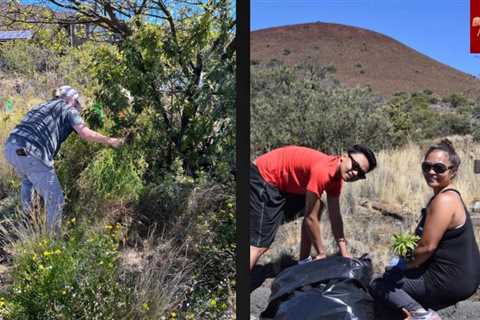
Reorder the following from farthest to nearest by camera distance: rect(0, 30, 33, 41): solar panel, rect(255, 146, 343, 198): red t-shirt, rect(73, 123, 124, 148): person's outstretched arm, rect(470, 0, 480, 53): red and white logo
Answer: rect(0, 30, 33, 41): solar panel, rect(73, 123, 124, 148): person's outstretched arm, rect(255, 146, 343, 198): red t-shirt, rect(470, 0, 480, 53): red and white logo

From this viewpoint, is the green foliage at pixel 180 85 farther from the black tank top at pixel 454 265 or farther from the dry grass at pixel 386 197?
the black tank top at pixel 454 265

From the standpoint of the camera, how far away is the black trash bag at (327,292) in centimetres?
285

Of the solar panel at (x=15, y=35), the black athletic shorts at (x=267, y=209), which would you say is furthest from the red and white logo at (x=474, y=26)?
the solar panel at (x=15, y=35)

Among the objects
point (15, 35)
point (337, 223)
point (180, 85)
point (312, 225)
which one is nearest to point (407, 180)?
point (337, 223)

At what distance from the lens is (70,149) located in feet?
14.6

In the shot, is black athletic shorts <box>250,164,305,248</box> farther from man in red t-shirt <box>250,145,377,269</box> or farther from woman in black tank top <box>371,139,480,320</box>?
woman in black tank top <box>371,139,480,320</box>

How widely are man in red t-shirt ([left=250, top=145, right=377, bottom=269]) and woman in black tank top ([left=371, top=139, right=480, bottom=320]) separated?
29 centimetres

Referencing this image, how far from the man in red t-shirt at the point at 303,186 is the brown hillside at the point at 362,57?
1.26 ft

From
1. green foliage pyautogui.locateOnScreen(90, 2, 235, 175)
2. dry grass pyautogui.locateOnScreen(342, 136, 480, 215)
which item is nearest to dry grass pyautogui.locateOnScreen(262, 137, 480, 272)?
dry grass pyautogui.locateOnScreen(342, 136, 480, 215)

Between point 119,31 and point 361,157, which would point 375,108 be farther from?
point 119,31

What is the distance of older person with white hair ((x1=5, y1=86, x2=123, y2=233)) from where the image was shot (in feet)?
12.7

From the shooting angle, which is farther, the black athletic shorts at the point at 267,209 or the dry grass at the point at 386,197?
the black athletic shorts at the point at 267,209

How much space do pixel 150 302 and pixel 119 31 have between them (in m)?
2.14

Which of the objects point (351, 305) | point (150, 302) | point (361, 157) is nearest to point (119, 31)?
point (150, 302)
